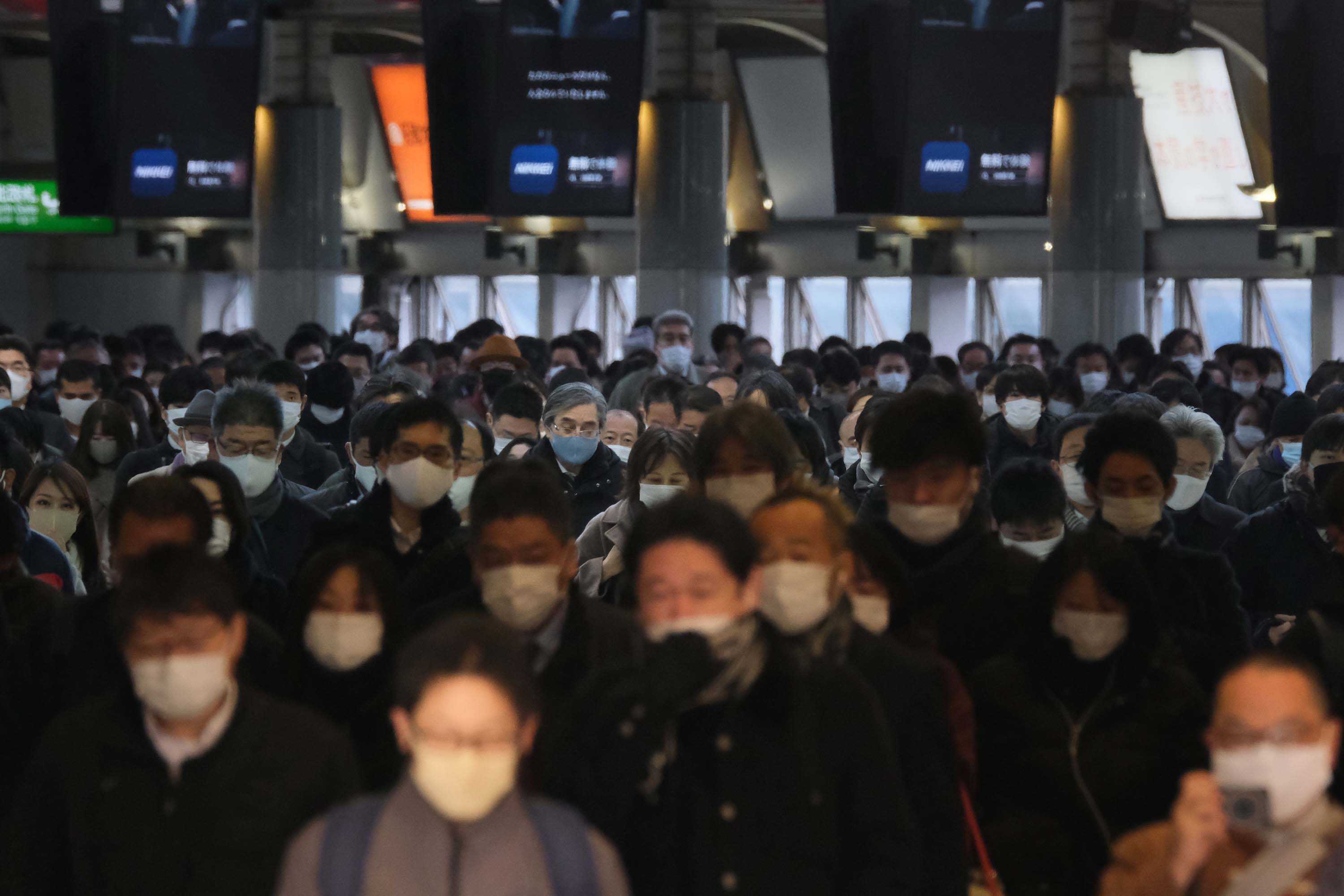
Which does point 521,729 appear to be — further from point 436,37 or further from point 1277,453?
point 436,37

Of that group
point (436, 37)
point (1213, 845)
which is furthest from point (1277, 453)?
point (436, 37)

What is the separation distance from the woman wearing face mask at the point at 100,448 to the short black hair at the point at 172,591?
17.9ft

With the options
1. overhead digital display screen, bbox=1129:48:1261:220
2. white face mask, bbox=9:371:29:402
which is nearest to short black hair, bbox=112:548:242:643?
white face mask, bbox=9:371:29:402

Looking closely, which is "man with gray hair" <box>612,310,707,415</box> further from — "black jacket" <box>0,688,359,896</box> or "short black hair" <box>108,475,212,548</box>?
"black jacket" <box>0,688,359,896</box>

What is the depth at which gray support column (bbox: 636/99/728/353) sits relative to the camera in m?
18.5

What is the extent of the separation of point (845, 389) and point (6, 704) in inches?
354

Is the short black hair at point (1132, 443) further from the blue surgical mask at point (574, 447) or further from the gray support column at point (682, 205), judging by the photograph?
the gray support column at point (682, 205)

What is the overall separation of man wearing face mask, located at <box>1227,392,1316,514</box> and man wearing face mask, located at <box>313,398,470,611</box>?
4.08 metres

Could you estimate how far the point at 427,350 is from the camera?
13.9 metres

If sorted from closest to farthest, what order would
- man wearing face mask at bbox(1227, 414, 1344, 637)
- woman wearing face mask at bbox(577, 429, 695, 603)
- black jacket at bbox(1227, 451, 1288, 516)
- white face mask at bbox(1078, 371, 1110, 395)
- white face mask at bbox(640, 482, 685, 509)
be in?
woman wearing face mask at bbox(577, 429, 695, 603)
white face mask at bbox(640, 482, 685, 509)
man wearing face mask at bbox(1227, 414, 1344, 637)
black jacket at bbox(1227, 451, 1288, 516)
white face mask at bbox(1078, 371, 1110, 395)

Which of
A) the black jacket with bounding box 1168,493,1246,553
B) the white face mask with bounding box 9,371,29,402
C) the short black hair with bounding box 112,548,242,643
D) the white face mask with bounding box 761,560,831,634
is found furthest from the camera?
the white face mask with bounding box 9,371,29,402

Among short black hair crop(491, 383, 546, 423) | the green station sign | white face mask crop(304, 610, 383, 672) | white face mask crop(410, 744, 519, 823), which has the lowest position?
white face mask crop(410, 744, 519, 823)

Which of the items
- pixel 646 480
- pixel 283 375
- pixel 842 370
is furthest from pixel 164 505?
pixel 842 370

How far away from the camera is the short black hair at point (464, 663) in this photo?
315 centimetres
